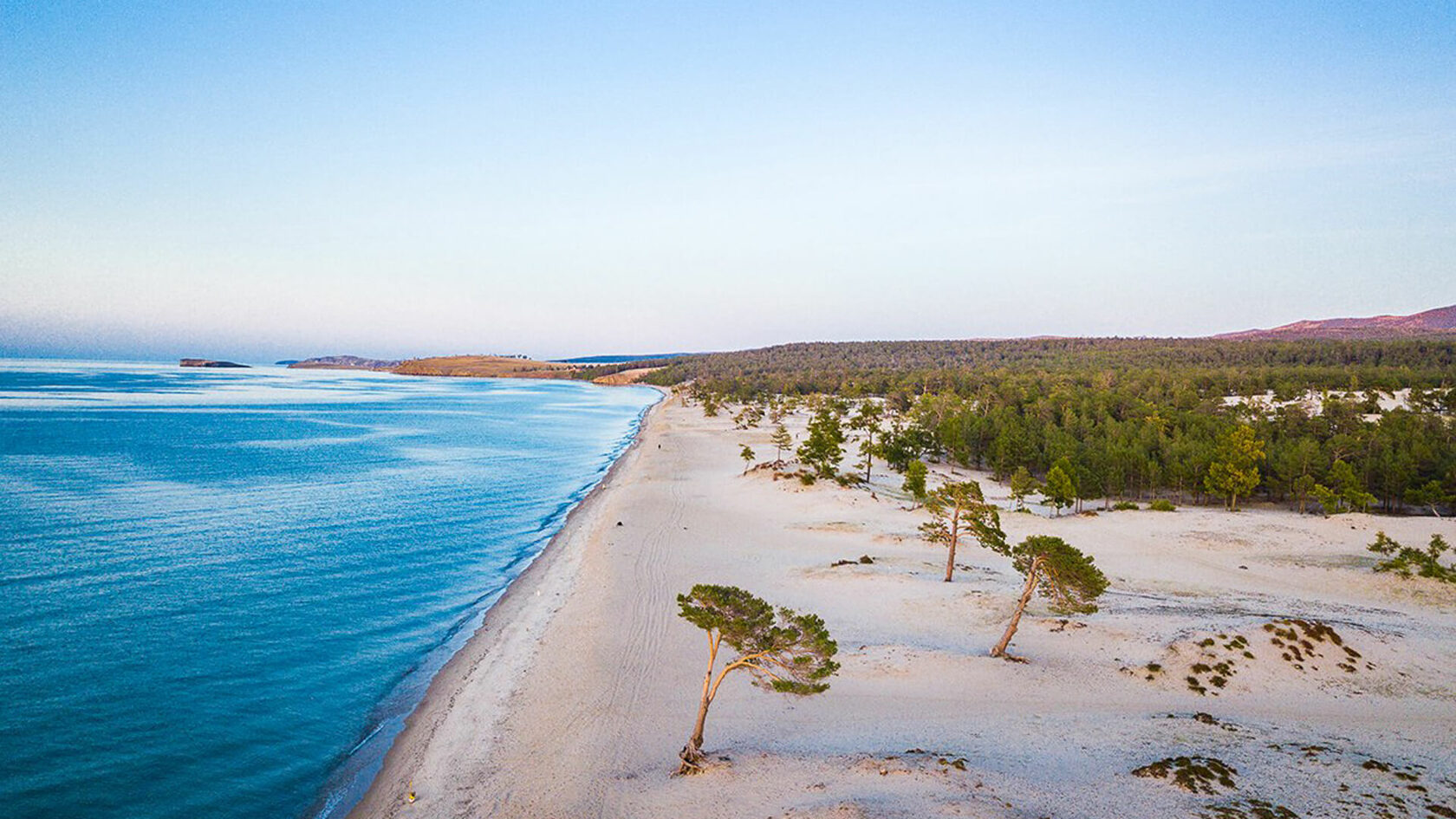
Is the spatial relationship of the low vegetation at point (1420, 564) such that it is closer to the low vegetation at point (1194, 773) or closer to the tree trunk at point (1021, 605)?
the tree trunk at point (1021, 605)

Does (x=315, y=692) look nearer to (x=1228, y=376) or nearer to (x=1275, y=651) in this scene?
(x=1275, y=651)

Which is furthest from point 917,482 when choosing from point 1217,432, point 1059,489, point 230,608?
point 230,608

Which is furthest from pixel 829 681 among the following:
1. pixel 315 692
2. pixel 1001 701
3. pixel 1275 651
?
pixel 315 692

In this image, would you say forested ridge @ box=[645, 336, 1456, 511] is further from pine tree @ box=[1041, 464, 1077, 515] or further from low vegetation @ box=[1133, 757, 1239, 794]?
low vegetation @ box=[1133, 757, 1239, 794]

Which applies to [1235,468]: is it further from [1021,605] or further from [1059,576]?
[1021,605]

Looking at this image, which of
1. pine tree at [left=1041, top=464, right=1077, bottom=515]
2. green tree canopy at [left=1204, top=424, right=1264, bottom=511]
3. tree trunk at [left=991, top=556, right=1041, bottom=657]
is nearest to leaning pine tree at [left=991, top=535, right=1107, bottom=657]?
tree trunk at [left=991, top=556, right=1041, bottom=657]
